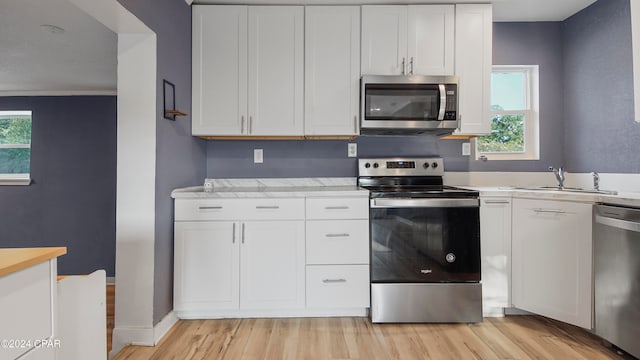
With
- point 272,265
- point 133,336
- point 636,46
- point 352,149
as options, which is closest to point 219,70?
point 352,149

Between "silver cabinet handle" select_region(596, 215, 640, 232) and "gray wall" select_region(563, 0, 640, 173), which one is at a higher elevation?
"gray wall" select_region(563, 0, 640, 173)

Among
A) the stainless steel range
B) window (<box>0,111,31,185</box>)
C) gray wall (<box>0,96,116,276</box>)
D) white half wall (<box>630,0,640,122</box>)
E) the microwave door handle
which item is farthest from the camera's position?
window (<box>0,111,31,185</box>)

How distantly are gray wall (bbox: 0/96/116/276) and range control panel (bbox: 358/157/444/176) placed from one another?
10.2 ft

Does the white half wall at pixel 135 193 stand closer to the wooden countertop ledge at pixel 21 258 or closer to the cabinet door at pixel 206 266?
the cabinet door at pixel 206 266

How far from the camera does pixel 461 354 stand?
5.99 feet

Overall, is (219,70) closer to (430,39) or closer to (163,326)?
(430,39)

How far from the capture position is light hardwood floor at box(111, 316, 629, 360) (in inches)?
71.8

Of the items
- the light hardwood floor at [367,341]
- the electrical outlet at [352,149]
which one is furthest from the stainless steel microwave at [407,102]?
the light hardwood floor at [367,341]

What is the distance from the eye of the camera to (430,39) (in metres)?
2.48

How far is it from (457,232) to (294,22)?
76.1 inches

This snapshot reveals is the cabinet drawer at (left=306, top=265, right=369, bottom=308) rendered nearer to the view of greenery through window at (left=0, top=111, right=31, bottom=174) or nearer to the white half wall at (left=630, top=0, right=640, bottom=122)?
the white half wall at (left=630, top=0, right=640, bottom=122)

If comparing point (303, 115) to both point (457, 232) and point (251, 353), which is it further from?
point (251, 353)


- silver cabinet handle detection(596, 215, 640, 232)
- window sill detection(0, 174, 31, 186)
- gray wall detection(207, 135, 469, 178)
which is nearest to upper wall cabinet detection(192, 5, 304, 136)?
gray wall detection(207, 135, 469, 178)

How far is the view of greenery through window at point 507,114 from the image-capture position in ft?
9.32
